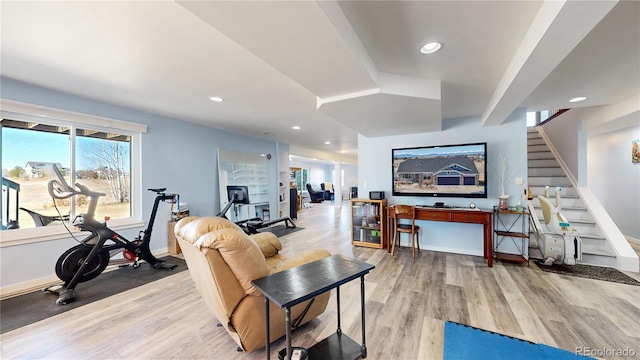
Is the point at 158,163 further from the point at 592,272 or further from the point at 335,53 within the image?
the point at 592,272

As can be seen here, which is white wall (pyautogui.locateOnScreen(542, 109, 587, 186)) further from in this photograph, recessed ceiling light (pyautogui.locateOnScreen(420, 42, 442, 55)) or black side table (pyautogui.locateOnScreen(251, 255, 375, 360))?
black side table (pyautogui.locateOnScreen(251, 255, 375, 360))

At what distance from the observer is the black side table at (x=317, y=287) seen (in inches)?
47.5

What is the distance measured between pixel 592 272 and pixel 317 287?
4.04 m

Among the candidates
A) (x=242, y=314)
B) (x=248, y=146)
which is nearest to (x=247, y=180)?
(x=248, y=146)

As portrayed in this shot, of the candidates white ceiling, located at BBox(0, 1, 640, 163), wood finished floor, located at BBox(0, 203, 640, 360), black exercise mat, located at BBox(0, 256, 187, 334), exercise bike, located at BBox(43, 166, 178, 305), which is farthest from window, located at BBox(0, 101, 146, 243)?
wood finished floor, located at BBox(0, 203, 640, 360)

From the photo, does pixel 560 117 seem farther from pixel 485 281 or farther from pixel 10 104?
pixel 10 104

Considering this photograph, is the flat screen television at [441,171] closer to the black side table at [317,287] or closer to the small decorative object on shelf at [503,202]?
the small decorative object on shelf at [503,202]

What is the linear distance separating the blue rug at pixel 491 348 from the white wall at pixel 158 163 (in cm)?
434

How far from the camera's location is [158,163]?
13.2ft

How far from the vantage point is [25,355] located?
1743 mm

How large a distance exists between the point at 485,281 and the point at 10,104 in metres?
5.88

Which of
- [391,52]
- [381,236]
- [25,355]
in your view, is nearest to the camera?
[25,355]

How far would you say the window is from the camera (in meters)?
2.80

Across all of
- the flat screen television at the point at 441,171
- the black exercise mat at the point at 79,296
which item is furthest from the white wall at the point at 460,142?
the black exercise mat at the point at 79,296
